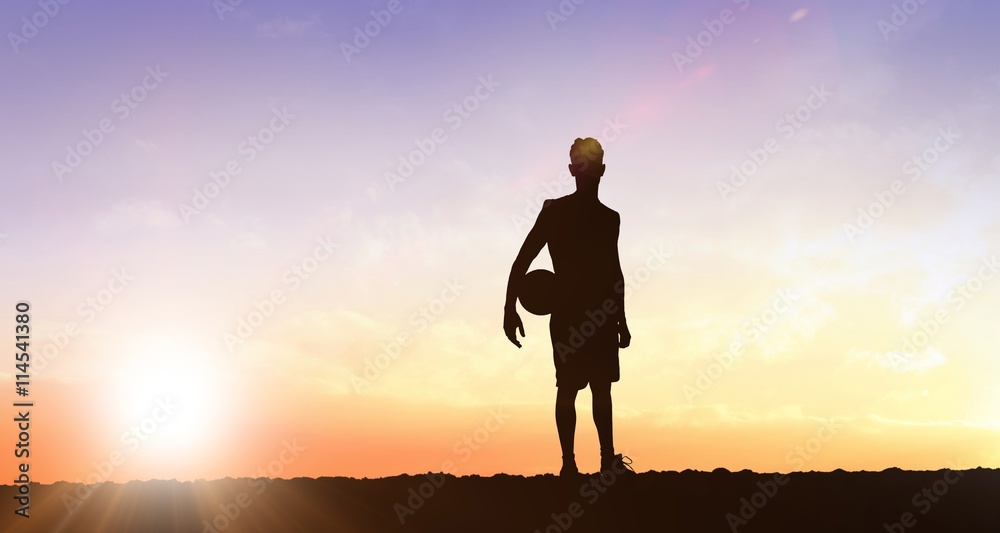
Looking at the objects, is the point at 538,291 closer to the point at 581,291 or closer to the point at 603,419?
the point at 581,291

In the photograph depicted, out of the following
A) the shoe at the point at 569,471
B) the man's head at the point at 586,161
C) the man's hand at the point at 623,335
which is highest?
the man's head at the point at 586,161

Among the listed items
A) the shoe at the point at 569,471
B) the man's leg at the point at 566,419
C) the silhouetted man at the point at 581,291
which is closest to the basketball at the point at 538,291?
the silhouetted man at the point at 581,291

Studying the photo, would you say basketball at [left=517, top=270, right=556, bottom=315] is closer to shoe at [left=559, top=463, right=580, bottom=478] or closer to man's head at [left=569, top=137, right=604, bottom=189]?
man's head at [left=569, top=137, right=604, bottom=189]

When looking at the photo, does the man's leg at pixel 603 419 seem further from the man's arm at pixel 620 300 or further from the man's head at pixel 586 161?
the man's head at pixel 586 161

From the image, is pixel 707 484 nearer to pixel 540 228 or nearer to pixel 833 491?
pixel 833 491

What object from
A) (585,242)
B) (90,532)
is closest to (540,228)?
(585,242)

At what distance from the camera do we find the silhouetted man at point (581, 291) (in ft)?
35.9

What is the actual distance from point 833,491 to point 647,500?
2364 millimetres

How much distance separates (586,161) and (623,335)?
2156 mm

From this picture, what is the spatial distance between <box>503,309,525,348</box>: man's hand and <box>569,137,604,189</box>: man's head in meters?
1.70

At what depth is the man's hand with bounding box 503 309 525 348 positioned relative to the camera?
11.1 meters

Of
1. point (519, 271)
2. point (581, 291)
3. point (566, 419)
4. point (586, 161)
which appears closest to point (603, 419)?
point (566, 419)

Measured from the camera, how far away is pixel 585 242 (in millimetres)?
11023

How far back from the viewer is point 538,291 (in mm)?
11078
